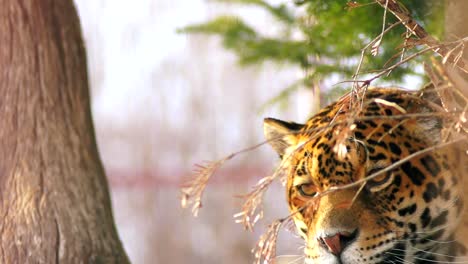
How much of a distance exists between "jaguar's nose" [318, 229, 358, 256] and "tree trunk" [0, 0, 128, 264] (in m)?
1.41

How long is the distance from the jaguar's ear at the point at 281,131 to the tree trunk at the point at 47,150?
101cm

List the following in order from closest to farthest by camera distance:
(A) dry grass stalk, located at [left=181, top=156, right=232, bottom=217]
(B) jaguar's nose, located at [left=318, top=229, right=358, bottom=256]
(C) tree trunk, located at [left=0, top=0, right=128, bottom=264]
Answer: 1. (A) dry grass stalk, located at [left=181, top=156, right=232, bottom=217]
2. (B) jaguar's nose, located at [left=318, top=229, right=358, bottom=256]
3. (C) tree trunk, located at [left=0, top=0, right=128, bottom=264]

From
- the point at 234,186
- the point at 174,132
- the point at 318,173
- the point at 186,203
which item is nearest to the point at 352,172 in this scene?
the point at 318,173

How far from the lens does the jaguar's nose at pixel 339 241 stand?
3.27m

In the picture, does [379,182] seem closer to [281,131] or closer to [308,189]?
[308,189]

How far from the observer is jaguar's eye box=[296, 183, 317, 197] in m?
3.54

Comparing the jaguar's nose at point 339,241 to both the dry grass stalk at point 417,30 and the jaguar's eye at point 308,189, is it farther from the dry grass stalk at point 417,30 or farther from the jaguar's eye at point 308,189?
the dry grass stalk at point 417,30

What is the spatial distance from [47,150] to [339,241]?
1671mm

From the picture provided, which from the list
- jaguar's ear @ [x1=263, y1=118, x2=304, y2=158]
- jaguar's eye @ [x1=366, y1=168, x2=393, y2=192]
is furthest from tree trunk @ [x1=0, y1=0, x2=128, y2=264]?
jaguar's eye @ [x1=366, y1=168, x2=393, y2=192]

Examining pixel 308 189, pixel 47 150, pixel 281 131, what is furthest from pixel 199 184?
pixel 47 150

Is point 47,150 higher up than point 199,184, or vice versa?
point 47,150

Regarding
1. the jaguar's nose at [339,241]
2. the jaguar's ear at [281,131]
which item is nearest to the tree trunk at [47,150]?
the jaguar's ear at [281,131]

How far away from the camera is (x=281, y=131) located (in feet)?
12.6

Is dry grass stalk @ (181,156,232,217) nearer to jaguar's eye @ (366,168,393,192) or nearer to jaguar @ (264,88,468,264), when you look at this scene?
jaguar @ (264,88,468,264)
